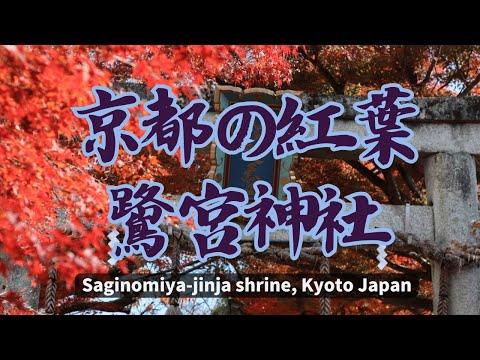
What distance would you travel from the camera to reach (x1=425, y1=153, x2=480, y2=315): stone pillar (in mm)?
6586

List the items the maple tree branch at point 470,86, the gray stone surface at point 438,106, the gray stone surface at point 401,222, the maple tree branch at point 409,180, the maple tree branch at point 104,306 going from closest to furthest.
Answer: the gray stone surface at point 401,222, the gray stone surface at point 438,106, the maple tree branch at point 104,306, the maple tree branch at point 409,180, the maple tree branch at point 470,86

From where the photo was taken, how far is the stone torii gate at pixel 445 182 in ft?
21.7

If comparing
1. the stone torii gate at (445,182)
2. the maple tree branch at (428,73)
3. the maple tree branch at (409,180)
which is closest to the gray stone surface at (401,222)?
the stone torii gate at (445,182)

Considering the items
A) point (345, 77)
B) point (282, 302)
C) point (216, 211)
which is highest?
point (345, 77)

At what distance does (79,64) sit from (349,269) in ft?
14.9

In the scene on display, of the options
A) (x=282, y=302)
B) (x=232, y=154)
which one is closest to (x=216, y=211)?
(x=232, y=154)

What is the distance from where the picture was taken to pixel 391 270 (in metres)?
8.48

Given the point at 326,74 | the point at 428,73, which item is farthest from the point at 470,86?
the point at 326,74

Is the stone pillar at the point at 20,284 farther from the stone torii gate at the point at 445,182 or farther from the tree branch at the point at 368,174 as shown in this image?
the tree branch at the point at 368,174

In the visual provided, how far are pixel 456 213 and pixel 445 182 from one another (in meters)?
0.35

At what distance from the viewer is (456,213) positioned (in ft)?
21.9

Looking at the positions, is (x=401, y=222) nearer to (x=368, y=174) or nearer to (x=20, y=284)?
(x=368, y=174)

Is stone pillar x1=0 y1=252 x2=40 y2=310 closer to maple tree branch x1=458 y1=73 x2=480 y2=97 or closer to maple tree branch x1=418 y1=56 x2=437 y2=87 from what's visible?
maple tree branch x1=418 y1=56 x2=437 y2=87

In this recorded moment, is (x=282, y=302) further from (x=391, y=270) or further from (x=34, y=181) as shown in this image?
(x=34, y=181)
